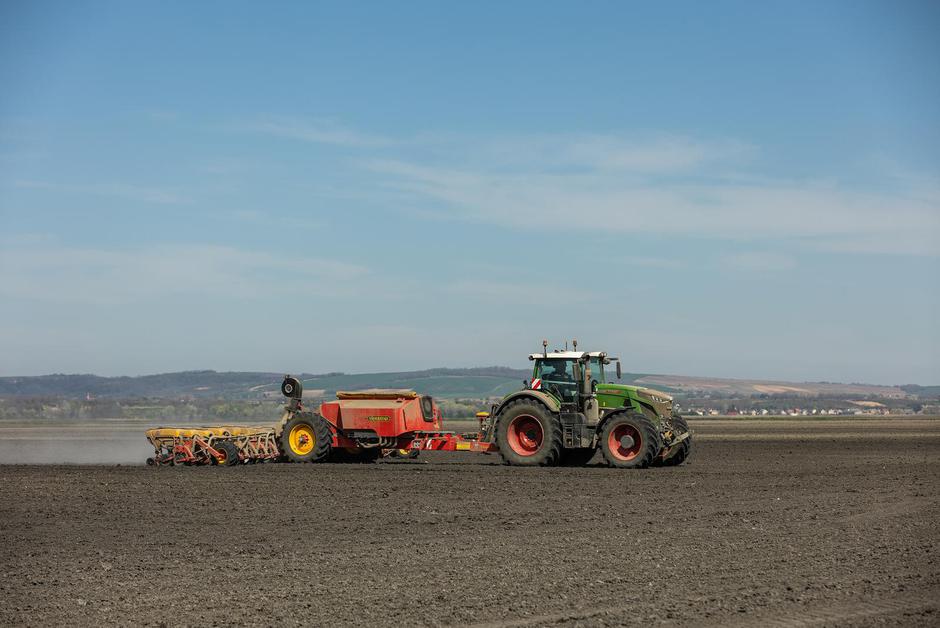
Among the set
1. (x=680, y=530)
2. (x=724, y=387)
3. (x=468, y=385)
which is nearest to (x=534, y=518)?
(x=680, y=530)

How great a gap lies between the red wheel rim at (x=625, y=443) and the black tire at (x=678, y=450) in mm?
1395

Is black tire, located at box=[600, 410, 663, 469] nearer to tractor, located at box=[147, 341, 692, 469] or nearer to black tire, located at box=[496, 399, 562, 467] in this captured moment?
tractor, located at box=[147, 341, 692, 469]

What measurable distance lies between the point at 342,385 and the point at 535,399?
118934 mm

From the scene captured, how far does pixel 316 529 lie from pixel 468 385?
151m

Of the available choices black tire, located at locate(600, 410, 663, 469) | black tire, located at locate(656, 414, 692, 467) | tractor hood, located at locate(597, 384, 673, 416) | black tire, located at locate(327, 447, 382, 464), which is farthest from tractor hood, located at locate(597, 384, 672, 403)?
black tire, located at locate(327, 447, 382, 464)

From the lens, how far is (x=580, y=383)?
24281 mm

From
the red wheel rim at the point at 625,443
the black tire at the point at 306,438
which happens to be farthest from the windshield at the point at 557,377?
the black tire at the point at 306,438

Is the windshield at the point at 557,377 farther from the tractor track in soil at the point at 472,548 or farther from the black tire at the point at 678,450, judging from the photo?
the black tire at the point at 678,450

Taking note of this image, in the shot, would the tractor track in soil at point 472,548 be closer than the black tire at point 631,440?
Yes

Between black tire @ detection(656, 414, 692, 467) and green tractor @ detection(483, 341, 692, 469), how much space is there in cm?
2

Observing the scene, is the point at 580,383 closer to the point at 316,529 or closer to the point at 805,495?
the point at 805,495

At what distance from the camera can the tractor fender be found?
2402 centimetres

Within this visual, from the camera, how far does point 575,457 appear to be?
2542cm

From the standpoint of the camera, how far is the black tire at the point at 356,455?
2630 centimetres
